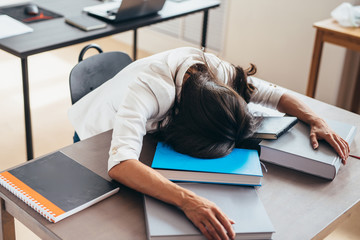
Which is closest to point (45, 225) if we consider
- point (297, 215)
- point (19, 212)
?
point (19, 212)

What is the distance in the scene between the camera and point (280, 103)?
4.93 ft

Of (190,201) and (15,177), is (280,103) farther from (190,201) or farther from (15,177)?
(15,177)

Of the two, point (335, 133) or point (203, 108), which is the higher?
point (203, 108)

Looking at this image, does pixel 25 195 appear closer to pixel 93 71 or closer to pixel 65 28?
pixel 93 71

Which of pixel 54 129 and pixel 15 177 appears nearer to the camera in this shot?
pixel 15 177

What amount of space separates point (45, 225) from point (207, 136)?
440mm

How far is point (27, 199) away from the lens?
1043 millimetres

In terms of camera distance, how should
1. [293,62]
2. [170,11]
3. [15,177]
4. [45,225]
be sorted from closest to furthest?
[45,225] < [15,177] < [170,11] < [293,62]

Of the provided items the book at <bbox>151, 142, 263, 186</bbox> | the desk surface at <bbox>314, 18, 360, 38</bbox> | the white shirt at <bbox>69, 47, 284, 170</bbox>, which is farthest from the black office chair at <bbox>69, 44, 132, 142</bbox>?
the desk surface at <bbox>314, 18, 360, 38</bbox>

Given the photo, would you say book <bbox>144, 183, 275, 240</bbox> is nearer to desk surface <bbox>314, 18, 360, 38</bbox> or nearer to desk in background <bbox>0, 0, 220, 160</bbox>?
desk in background <bbox>0, 0, 220, 160</bbox>

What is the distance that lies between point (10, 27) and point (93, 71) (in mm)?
647

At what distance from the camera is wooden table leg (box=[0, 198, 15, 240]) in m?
1.12

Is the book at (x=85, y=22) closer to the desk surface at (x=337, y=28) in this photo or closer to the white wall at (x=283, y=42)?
the desk surface at (x=337, y=28)

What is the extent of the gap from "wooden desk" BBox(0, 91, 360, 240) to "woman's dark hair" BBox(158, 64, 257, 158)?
12 cm
